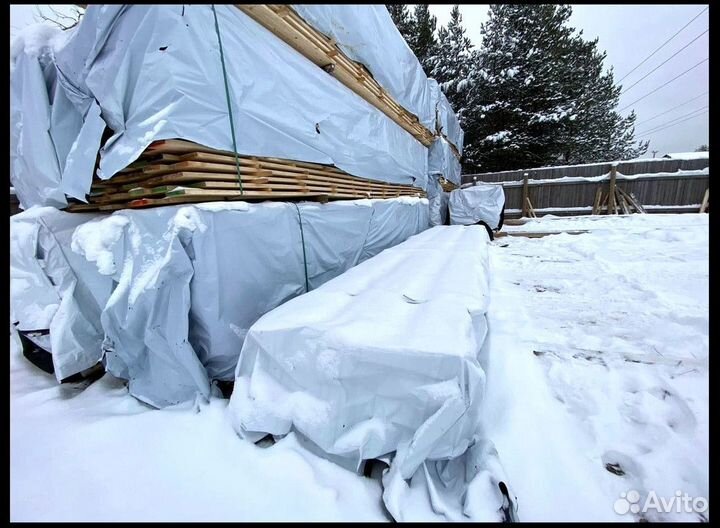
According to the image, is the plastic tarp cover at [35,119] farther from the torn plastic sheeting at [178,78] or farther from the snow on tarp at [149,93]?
the torn plastic sheeting at [178,78]

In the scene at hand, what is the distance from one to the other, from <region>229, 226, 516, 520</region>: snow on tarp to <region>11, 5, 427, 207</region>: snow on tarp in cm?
107

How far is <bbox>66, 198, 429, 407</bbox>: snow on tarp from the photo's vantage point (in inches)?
56.4

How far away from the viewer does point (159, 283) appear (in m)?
1.39

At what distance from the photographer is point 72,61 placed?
4.58ft

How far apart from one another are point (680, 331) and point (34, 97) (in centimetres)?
275

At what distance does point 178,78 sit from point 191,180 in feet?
1.50

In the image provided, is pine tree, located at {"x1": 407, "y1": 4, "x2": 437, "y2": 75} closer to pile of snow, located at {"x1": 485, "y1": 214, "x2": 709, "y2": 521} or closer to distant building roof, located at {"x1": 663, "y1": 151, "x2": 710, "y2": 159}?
pile of snow, located at {"x1": 485, "y1": 214, "x2": 709, "y2": 521}

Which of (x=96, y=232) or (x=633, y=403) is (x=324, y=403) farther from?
(x=96, y=232)

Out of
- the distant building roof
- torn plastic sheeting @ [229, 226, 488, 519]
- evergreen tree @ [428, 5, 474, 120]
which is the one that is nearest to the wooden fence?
the distant building roof

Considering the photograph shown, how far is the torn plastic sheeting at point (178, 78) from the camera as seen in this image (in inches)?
51.6

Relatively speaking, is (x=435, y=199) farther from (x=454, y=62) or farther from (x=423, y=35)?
(x=423, y=35)

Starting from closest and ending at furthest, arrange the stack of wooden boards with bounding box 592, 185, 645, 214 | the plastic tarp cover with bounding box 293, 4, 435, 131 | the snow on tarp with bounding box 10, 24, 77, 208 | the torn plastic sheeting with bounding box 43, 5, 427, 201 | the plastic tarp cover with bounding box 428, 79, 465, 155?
the stack of wooden boards with bounding box 592, 185, 645, 214
the torn plastic sheeting with bounding box 43, 5, 427, 201
the snow on tarp with bounding box 10, 24, 77, 208
the plastic tarp cover with bounding box 293, 4, 435, 131
the plastic tarp cover with bounding box 428, 79, 465, 155

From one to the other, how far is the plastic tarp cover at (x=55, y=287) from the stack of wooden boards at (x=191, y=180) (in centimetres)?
20

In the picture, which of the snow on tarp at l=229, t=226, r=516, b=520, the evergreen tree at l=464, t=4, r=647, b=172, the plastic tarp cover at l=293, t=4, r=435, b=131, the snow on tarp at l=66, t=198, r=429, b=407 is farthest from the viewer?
the evergreen tree at l=464, t=4, r=647, b=172
